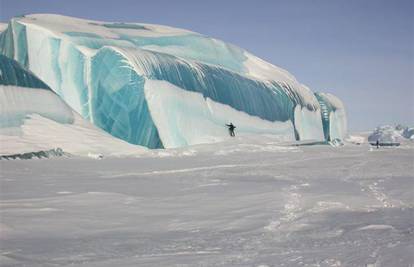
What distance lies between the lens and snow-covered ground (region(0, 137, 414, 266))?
5191mm

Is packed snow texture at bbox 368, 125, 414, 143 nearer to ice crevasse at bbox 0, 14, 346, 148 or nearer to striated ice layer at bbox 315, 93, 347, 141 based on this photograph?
striated ice layer at bbox 315, 93, 347, 141

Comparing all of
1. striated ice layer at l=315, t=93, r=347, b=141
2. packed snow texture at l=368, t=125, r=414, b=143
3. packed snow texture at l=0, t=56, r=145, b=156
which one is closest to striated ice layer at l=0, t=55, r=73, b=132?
packed snow texture at l=0, t=56, r=145, b=156

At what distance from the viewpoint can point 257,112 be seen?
42.2m

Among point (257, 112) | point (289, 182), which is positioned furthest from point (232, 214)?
point (257, 112)

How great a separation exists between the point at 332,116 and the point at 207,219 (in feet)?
166

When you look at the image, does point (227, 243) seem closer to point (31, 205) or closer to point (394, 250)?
point (394, 250)

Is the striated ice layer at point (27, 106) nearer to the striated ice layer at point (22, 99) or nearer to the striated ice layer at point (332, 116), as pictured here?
the striated ice layer at point (22, 99)

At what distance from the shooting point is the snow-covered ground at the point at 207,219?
519 cm

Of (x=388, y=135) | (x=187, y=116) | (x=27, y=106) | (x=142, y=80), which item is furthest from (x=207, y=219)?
(x=388, y=135)

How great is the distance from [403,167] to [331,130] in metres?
39.4

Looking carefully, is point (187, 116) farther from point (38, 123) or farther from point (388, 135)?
point (388, 135)

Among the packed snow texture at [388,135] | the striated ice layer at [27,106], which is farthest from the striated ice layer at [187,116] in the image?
the packed snow texture at [388,135]

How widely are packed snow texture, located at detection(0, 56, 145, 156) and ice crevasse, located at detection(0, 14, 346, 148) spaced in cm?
513

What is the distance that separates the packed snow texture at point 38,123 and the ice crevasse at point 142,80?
16.8ft
